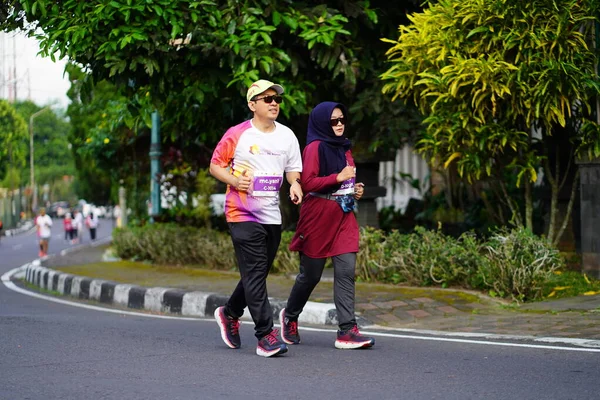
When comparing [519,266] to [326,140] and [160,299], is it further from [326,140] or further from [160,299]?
[160,299]

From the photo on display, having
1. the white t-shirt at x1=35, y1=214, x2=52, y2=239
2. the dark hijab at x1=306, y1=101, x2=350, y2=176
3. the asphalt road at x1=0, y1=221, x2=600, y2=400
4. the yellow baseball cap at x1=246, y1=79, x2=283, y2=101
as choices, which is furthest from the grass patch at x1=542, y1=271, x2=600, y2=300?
the white t-shirt at x1=35, y1=214, x2=52, y2=239

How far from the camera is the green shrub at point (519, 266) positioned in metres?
9.91

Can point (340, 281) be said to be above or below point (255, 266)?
below

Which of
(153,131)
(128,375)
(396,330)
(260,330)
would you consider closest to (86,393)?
(128,375)

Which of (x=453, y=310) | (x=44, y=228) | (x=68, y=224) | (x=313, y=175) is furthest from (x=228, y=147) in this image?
(x=68, y=224)

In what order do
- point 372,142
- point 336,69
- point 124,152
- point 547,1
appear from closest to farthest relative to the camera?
point 547,1
point 336,69
point 372,142
point 124,152

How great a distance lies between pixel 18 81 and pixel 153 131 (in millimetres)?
21505

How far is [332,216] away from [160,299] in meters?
4.79

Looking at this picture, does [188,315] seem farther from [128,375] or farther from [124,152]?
[124,152]

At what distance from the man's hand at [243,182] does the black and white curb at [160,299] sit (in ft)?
8.94

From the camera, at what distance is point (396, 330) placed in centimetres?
859

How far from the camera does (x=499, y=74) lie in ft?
34.4

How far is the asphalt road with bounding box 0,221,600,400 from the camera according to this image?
5473 mm

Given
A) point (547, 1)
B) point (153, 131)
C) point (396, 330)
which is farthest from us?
point (153, 131)
